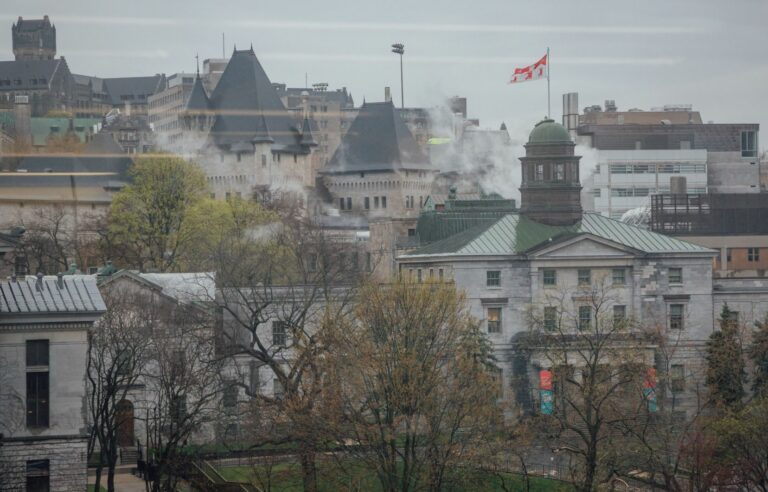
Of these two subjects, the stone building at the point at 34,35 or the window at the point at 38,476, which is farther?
the stone building at the point at 34,35

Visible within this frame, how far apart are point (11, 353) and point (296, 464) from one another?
39.8ft

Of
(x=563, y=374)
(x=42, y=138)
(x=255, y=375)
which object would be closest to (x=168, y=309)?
(x=255, y=375)

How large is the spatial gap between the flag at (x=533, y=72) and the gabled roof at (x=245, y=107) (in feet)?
229

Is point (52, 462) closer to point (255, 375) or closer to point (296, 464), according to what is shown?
point (296, 464)

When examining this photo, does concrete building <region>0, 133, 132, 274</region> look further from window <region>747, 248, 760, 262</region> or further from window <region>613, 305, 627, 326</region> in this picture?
window <region>747, 248, 760, 262</region>

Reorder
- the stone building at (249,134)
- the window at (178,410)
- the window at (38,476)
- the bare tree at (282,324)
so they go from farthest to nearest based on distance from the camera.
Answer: the stone building at (249,134) < the window at (178,410) < the bare tree at (282,324) < the window at (38,476)

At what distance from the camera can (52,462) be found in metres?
47.5

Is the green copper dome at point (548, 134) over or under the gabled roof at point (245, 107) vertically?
under

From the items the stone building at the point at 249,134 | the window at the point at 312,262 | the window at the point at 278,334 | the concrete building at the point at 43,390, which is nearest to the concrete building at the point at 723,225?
the window at the point at 312,262

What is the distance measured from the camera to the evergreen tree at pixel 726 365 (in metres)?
68.8

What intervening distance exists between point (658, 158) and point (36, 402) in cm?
10082

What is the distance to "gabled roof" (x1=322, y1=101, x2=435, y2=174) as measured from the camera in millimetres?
167625

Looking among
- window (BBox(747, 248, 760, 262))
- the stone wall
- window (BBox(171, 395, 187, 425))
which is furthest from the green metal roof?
the stone wall

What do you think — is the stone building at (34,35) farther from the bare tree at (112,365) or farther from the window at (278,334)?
the bare tree at (112,365)
